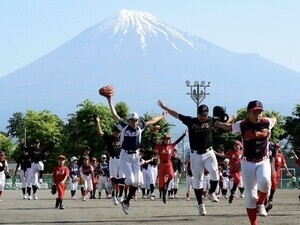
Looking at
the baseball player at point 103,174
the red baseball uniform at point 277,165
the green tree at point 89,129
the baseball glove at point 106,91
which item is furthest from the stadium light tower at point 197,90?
the baseball glove at point 106,91

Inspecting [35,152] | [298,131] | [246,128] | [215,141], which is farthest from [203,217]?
[298,131]

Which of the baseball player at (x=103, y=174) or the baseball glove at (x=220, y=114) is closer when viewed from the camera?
the baseball glove at (x=220, y=114)

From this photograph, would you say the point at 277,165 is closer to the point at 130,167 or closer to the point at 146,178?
the point at 130,167

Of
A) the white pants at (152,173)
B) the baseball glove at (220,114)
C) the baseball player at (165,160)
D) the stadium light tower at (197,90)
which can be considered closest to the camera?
the baseball glove at (220,114)

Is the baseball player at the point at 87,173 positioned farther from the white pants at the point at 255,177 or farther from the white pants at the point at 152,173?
the white pants at the point at 255,177

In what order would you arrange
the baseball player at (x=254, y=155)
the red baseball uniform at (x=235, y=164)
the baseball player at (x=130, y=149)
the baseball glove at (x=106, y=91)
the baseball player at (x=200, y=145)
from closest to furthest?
1. the baseball player at (x=254, y=155)
2. the baseball player at (x=200, y=145)
3. the baseball player at (x=130, y=149)
4. the baseball glove at (x=106, y=91)
5. the red baseball uniform at (x=235, y=164)

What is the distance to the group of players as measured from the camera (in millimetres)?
14383

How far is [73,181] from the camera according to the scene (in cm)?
3369

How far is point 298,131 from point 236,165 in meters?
64.4

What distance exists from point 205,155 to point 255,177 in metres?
4.39

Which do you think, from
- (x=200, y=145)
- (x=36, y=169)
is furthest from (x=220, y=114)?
(x=36, y=169)

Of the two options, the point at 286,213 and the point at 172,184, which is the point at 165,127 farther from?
the point at 286,213

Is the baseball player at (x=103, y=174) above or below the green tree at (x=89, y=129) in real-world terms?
below

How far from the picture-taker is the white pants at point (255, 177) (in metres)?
14.4
